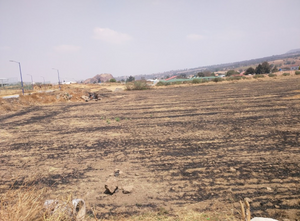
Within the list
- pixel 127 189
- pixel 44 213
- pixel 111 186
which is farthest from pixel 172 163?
pixel 44 213

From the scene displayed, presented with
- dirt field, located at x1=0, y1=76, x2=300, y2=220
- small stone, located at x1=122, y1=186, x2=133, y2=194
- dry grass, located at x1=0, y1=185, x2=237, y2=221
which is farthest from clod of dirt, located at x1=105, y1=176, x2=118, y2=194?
dry grass, located at x1=0, y1=185, x2=237, y2=221

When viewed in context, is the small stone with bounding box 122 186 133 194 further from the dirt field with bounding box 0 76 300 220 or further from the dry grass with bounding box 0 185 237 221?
the dry grass with bounding box 0 185 237 221

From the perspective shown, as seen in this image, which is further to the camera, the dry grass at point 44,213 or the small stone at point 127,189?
the small stone at point 127,189

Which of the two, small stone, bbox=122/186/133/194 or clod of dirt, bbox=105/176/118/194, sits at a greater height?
clod of dirt, bbox=105/176/118/194

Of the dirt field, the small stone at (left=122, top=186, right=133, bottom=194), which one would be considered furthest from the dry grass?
the small stone at (left=122, top=186, right=133, bottom=194)

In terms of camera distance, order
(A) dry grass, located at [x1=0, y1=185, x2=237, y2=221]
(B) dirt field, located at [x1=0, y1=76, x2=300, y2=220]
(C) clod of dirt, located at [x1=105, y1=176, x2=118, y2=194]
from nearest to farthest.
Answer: (A) dry grass, located at [x1=0, y1=185, x2=237, y2=221] → (B) dirt field, located at [x1=0, y1=76, x2=300, y2=220] → (C) clod of dirt, located at [x1=105, y1=176, x2=118, y2=194]

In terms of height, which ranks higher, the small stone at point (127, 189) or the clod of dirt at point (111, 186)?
the clod of dirt at point (111, 186)

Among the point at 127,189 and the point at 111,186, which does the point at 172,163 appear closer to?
the point at 127,189

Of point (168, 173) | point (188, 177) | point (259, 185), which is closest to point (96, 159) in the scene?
point (168, 173)

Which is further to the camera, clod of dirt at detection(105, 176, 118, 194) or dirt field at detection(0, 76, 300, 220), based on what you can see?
clod of dirt at detection(105, 176, 118, 194)

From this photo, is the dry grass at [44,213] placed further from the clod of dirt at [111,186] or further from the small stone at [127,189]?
the small stone at [127,189]

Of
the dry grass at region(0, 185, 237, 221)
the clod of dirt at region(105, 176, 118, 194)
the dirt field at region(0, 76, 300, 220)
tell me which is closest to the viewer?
the dry grass at region(0, 185, 237, 221)

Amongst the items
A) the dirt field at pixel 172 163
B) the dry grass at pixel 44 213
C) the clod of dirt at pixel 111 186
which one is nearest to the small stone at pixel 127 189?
the dirt field at pixel 172 163

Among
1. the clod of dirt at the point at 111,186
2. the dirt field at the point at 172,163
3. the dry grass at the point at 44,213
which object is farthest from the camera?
the clod of dirt at the point at 111,186
